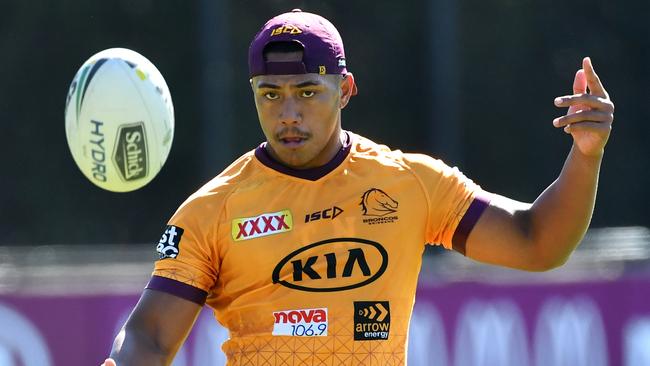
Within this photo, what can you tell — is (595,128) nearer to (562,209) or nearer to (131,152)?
(562,209)

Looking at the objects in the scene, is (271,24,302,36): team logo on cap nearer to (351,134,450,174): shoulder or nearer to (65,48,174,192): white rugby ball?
(351,134,450,174): shoulder

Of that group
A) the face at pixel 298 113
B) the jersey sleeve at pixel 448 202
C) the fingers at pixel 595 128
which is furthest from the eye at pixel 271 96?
the fingers at pixel 595 128

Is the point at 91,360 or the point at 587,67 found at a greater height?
the point at 587,67

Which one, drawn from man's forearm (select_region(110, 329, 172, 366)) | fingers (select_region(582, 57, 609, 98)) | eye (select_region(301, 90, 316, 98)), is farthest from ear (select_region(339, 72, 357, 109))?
man's forearm (select_region(110, 329, 172, 366))

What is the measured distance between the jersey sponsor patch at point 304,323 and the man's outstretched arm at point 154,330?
294 millimetres

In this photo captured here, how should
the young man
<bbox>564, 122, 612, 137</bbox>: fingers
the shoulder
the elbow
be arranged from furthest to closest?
the shoulder
the elbow
the young man
<bbox>564, 122, 612, 137</bbox>: fingers

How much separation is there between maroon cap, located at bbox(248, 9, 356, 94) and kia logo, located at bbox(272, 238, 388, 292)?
→ 0.58 metres

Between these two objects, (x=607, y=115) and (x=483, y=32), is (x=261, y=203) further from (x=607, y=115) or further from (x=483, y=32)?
(x=483, y=32)

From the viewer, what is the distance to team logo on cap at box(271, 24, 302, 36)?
4250mm

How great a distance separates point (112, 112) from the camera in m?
5.32

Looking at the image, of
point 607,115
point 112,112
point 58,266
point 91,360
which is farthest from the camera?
point 58,266

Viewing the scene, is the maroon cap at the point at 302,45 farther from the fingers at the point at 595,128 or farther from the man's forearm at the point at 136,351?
the man's forearm at the point at 136,351

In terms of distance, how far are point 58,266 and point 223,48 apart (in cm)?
230

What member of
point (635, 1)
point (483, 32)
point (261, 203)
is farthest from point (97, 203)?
point (261, 203)
